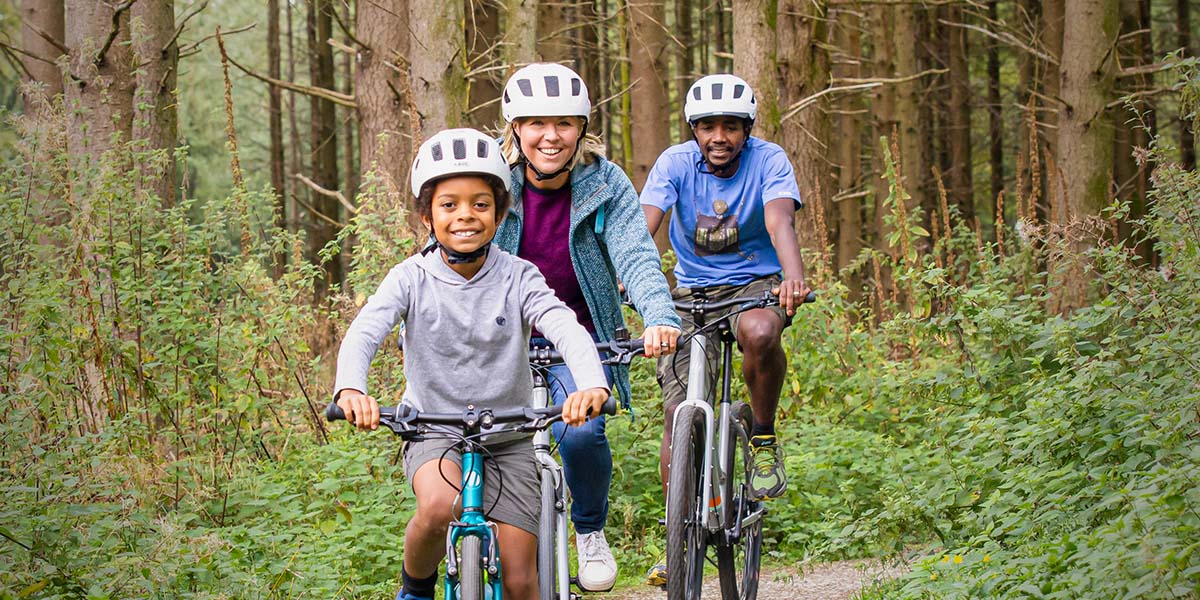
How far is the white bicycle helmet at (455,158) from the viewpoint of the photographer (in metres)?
4.23

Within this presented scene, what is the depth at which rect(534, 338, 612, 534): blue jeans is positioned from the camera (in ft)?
16.1

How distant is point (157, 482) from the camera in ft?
23.8

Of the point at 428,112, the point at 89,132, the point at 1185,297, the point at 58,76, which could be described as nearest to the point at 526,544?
the point at 1185,297

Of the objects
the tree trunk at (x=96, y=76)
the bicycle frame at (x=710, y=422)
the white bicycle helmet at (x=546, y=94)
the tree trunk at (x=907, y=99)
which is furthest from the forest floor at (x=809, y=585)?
the tree trunk at (x=907, y=99)

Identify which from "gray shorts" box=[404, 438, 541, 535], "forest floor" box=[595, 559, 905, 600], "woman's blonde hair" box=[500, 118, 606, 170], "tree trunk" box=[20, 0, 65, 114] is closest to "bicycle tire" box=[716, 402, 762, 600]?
"forest floor" box=[595, 559, 905, 600]

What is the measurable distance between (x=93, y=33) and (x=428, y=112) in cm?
317

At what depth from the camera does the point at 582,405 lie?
3822 millimetres

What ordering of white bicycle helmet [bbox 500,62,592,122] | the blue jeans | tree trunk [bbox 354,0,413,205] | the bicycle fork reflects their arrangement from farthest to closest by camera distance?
tree trunk [bbox 354,0,413,205], white bicycle helmet [bbox 500,62,592,122], the blue jeans, the bicycle fork

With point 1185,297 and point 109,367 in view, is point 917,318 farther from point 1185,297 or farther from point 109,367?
point 109,367

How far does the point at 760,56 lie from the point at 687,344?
19.8 feet

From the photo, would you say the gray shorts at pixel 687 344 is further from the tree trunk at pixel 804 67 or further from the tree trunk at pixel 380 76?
the tree trunk at pixel 804 67

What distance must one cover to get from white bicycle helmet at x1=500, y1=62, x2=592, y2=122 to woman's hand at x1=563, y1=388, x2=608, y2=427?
1623 mm

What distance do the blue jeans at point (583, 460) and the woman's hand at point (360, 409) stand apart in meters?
1.24

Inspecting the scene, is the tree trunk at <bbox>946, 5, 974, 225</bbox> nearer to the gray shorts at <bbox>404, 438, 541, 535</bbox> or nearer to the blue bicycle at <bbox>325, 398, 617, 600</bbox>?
the gray shorts at <bbox>404, 438, 541, 535</bbox>
